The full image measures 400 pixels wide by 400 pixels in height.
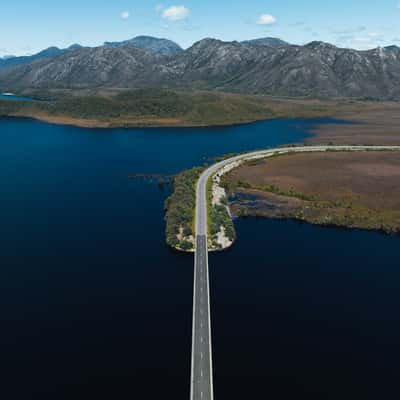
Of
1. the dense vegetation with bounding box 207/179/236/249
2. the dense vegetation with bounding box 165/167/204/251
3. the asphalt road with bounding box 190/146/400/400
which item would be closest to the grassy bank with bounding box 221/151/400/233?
the dense vegetation with bounding box 207/179/236/249

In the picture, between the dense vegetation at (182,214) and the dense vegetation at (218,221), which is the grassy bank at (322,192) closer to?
the dense vegetation at (218,221)

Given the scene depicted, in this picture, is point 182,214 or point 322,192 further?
point 322,192

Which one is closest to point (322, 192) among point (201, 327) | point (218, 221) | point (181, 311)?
point (218, 221)

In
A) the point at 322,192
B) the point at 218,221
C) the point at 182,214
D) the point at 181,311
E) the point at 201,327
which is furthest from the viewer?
the point at 322,192

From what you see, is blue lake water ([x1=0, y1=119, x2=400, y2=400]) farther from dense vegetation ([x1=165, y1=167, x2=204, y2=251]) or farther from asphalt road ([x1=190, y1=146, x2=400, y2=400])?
dense vegetation ([x1=165, y1=167, x2=204, y2=251])

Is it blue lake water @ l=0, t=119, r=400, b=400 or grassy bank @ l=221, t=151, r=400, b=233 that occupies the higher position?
grassy bank @ l=221, t=151, r=400, b=233

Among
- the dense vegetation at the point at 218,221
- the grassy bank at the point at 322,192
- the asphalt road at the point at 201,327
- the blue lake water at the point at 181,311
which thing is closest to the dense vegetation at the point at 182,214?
the asphalt road at the point at 201,327

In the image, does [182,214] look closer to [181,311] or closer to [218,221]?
[218,221]
